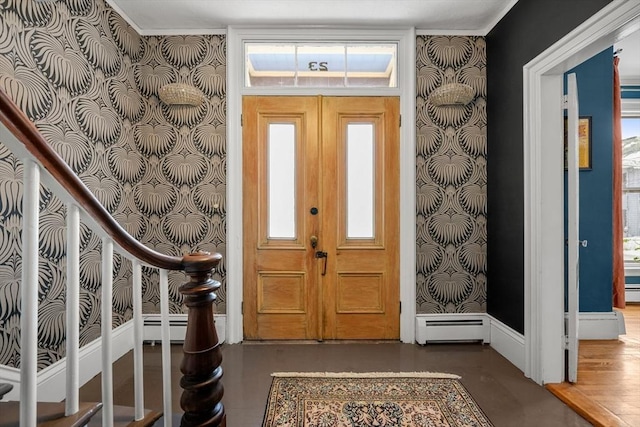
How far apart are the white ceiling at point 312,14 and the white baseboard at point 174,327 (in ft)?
8.35

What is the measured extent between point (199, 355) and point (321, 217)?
6.49ft

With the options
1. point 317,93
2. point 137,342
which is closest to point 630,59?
point 317,93

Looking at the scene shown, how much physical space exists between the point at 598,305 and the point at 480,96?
2209 mm

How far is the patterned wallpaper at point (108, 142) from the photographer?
1763 millimetres

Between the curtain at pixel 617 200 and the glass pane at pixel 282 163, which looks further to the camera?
the curtain at pixel 617 200

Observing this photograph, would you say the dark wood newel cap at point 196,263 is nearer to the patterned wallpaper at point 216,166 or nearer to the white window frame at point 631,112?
the patterned wallpaper at point 216,166

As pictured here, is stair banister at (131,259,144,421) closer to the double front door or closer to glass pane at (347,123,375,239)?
the double front door

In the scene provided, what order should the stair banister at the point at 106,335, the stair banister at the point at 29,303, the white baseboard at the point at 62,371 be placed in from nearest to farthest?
the stair banister at the point at 29,303, the stair banister at the point at 106,335, the white baseboard at the point at 62,371

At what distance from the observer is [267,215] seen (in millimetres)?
3025

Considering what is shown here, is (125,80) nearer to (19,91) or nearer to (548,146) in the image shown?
(19,91)

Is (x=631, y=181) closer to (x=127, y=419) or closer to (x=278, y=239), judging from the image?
(x=278, y=239)

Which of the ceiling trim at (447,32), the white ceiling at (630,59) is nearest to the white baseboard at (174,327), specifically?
the ceiling trim at (447,32)

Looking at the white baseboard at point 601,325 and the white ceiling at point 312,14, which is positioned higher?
the white ceiling at point 312,14

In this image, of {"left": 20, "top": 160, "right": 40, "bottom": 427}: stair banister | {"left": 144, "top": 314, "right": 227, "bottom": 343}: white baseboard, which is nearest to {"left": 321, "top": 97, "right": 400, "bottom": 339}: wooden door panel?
{"left": 144, "top": 314, "right": 227, "bottom": 343}: white baseboard
